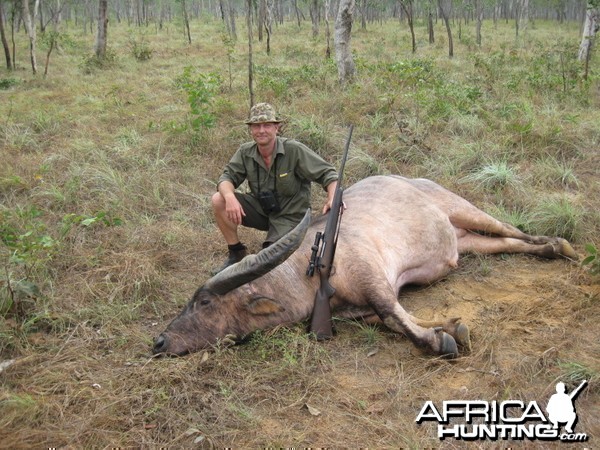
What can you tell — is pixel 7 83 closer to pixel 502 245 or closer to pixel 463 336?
pixel 502 245

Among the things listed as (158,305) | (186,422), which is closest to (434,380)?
(186,422)

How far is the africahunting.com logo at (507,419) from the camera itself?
2.73 metres

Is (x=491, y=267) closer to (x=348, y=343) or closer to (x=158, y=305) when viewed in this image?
(x=348, y=343)

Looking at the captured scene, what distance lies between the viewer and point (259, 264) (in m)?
3.59

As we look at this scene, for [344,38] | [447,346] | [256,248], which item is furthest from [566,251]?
[344,38]

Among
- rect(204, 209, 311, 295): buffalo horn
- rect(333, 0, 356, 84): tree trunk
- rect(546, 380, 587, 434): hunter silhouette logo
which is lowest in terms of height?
rect(546, 380, 587, 434): hunter silhouette logo

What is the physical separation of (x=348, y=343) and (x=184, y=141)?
5.29 m

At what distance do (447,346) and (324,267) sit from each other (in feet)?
3.52

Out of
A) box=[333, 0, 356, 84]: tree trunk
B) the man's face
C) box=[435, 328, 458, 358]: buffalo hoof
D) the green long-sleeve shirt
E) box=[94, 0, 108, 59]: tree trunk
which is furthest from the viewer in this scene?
box=[94, 0, 108, 59]: tree trunk

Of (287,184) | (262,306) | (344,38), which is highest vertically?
(344,38)

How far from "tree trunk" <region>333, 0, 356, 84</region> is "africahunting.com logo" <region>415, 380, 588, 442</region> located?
8257mm

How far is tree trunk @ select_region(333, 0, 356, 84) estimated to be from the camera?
9984 millimetres

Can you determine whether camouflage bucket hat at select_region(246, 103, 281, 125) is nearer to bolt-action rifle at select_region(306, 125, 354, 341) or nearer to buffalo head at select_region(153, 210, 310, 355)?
bolt-action rifle at select_region(306, 125, 354, 341)

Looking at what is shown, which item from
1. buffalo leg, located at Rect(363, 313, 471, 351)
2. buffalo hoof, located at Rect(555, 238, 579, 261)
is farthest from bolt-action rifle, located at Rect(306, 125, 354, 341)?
buffalo hoof, located at Rect(555, 238, 579, 261)
